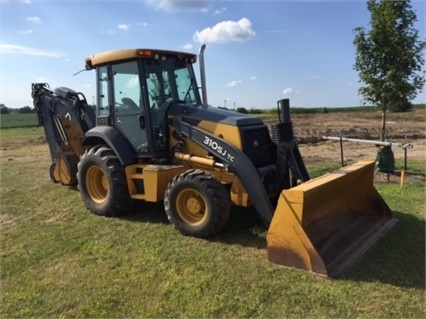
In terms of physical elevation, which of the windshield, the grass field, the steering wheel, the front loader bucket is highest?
the windshield

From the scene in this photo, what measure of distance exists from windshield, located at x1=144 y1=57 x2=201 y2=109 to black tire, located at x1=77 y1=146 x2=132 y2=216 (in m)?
1.18

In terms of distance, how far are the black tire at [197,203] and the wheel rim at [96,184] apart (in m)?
1.88

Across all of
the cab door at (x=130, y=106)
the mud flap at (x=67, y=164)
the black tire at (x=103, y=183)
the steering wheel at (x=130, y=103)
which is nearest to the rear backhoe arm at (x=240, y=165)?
the cab door at (x=130, y=106)

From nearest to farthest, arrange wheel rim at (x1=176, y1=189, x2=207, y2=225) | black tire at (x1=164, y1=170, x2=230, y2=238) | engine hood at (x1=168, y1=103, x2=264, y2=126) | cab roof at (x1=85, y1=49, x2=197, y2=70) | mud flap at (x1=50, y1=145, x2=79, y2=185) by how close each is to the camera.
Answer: black tire at (x1=164, y1=170, x2=230, y2=238)
wheel rim at (x1=176, y1=189, x2=207, y2=225)
engine hood at (x1=168, y1=103, x2=264, y2=126)
cab roof at (x1=85, y1=49, x2=197, y2=70)
mud flap at (x1=50, y1=145, x2=79, y2=185)

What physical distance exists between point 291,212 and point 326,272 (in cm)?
73

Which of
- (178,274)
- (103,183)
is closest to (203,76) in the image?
(103,183)

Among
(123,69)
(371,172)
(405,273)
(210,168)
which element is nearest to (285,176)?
(210,168)

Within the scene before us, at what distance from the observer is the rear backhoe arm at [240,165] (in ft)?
18.4

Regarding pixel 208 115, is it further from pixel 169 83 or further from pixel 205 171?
pixel 169 83

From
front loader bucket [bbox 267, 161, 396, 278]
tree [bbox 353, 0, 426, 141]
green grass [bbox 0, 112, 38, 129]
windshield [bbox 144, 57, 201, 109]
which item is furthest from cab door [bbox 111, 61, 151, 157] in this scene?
green grass [bbox 0, 112, 38, 129]

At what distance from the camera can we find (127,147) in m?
7.17

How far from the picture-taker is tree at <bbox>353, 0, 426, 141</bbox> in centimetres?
1072

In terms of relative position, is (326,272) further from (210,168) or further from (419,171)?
(419,171)

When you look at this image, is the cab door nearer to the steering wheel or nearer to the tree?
the steering wheel
